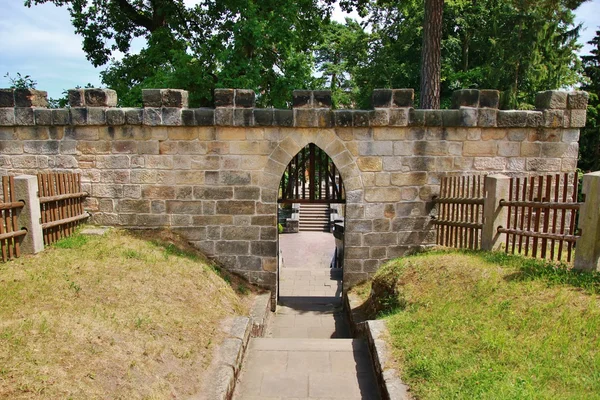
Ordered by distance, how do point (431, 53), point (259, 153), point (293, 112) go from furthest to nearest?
Answer: point (431, 53) → point (259, 153) → point (293, 112)

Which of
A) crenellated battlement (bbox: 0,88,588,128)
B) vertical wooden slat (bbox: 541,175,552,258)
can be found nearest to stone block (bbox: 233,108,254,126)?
crenellated battlement (bbox: 0,88,588,128)

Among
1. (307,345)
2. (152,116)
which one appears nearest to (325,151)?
(152,116)

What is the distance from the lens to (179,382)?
155 inches

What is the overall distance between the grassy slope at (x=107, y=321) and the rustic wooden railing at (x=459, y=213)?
12.3 feet

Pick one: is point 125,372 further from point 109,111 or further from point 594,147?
point 594,147

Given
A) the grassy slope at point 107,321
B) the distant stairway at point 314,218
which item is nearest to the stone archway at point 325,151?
the grassy slope at point 107,321

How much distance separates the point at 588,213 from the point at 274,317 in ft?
17.0

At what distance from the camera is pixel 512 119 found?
7723 mm

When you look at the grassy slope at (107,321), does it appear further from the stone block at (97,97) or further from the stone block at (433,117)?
the stone block at (433,117)

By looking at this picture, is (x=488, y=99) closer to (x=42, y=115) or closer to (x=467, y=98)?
(x=467, y=98)

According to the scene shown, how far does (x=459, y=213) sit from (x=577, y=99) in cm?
270

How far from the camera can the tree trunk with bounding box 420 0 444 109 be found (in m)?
10.8

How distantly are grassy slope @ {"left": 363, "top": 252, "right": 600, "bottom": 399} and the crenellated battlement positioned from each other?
286cm

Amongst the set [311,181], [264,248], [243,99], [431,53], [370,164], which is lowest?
[264,248]
